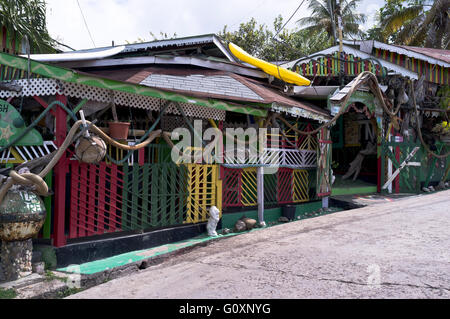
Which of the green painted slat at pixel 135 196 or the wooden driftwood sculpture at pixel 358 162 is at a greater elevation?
the wooden driftwood sculpture at pixel 358 162

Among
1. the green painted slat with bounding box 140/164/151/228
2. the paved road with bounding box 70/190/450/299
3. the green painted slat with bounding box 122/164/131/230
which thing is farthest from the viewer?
the green painted slat with bounding box 140/164/151/228

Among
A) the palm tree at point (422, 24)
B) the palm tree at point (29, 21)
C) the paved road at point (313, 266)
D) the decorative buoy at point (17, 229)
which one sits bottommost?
the paved road at point (313, 266)

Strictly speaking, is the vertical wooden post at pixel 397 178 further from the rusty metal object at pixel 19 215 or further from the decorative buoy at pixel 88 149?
the rusty metal object at pixel 19 215

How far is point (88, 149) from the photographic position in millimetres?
5555

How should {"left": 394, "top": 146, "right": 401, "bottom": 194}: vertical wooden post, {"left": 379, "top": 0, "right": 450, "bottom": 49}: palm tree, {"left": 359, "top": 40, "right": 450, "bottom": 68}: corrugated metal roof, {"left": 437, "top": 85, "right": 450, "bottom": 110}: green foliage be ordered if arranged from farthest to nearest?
{"left": 379, "top": 0, "right": 450, "bottom": 49}: palm tree
{"left": 437, "top": 85, "right": 450, "bottom": 110}: green foliage
{"left": 359, "top": 40, "right": 450, "bottom": 68}: corrugated metal roof
{"left": 394, "top": 146, "right": 401, "bottom": 194}: vertical wooden post

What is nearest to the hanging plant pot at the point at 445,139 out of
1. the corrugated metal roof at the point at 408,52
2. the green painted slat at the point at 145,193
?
the corrugated metal roof at the point at 408,52

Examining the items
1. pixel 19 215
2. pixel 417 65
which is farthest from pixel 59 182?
pixel 417 65

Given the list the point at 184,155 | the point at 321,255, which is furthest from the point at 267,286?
the point at 184,155

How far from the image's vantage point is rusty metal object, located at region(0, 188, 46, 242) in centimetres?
492

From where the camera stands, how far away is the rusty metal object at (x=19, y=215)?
492cm

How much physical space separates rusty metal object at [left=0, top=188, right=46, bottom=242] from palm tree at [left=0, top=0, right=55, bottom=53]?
8.28 m

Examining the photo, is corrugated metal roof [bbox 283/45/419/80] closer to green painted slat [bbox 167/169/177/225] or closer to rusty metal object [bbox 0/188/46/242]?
green painted slat [bbox 167/169/177/225]

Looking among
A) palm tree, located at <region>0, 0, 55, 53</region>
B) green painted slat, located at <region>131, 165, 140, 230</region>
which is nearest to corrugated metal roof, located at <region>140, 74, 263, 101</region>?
green painted slat, located at <region>131, 165, 140, 230</region>

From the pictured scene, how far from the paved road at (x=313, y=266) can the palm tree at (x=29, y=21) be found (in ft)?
30.3
